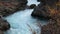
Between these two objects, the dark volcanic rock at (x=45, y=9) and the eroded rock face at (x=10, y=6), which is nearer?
the dark volcanic rock at (x=45, y=9)

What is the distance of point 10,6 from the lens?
33812 mm

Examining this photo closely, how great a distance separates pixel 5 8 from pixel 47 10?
832cm

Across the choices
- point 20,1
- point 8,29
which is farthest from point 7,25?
point 20,1

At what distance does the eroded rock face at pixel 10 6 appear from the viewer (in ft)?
101

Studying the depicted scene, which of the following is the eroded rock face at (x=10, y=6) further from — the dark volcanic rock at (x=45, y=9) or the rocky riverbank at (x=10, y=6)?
the dark volcanic rock at (x=45, y=9)

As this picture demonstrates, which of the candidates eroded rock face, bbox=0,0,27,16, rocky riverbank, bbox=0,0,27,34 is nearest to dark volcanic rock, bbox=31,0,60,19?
rocky riverbank, bbox=0,0,27,34

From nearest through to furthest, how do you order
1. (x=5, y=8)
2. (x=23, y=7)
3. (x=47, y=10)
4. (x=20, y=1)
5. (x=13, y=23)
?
(x=13, y=23) < (x=47, y=10) < (x=5, y=8) < (x=23, y=7) < (x=20, y=1)

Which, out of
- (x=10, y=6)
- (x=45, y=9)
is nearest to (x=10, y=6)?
(x=10, y=6)

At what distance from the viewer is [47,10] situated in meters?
26.9

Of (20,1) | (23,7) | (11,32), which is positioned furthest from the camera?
(20,1)

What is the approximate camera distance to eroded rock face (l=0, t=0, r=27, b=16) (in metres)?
30.6

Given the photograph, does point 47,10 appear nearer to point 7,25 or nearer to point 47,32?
point 7,25

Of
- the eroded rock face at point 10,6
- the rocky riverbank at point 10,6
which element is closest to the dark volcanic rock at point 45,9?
the rocky riverbank at point 10,6

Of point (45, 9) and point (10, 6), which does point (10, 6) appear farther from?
point (45, 9)
